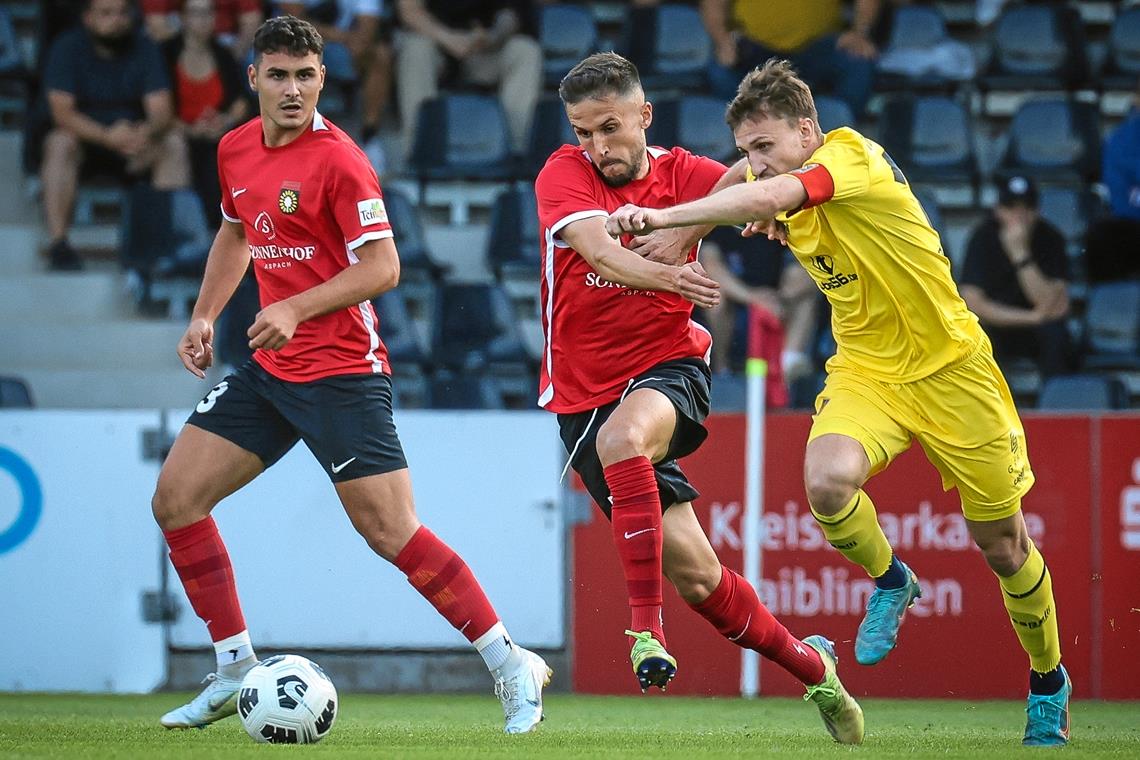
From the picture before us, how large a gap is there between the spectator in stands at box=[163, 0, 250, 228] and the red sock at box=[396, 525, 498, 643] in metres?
6.13

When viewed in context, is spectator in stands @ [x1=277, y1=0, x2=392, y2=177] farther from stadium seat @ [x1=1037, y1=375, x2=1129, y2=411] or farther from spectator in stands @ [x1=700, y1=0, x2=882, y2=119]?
stadium seat @ [x1=1037, y1=375, x2=1129, y2=411]

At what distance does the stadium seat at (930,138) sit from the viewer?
11.9m

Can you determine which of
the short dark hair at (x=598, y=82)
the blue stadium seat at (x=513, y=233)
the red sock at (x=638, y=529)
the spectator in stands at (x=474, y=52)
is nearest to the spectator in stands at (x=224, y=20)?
the spectator in stands at (x=474, y=52)

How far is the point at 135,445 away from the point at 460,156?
162 inches

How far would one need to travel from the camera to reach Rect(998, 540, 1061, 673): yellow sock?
6148 millimetres

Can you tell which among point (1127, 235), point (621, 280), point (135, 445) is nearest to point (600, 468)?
point (621, 280)

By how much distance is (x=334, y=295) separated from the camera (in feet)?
19.0

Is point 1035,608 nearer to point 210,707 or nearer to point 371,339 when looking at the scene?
point 371,339

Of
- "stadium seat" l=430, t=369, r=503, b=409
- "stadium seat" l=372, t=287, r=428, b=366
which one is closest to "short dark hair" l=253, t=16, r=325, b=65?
"stadium seat" l=430, t=369, r=503, b=409

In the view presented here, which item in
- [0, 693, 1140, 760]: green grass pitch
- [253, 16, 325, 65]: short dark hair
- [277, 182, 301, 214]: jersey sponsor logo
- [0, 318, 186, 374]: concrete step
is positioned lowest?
[0, 693, 1140, 760]: green grass pitch

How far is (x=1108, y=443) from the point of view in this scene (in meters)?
8.61

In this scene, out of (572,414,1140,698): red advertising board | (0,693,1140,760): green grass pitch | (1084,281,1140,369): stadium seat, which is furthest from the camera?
(1084,281,1140,369): stadium seat

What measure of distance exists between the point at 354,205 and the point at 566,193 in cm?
73

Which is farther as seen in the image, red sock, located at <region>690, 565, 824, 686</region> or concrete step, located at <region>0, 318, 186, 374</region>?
concrete step, located at <region>0, 318, 186, 374</region>
